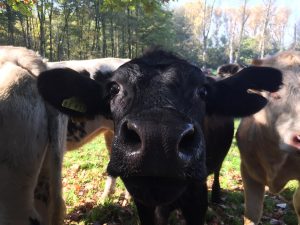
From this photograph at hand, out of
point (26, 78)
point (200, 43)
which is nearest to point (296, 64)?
point (26, 78)

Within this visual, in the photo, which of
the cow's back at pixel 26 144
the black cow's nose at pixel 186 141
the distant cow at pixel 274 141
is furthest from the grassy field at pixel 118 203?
the black cow's nose at pixel 186 141

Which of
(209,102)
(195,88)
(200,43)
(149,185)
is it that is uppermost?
(195,88)

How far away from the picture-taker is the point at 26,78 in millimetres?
3359

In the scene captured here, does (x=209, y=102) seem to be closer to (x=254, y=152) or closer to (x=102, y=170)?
(x=254, y=152)

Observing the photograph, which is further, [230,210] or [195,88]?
[230,210]

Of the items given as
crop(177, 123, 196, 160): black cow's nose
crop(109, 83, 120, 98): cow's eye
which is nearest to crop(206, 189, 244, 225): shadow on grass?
crop(109, 83, 120, 98): cow's eye

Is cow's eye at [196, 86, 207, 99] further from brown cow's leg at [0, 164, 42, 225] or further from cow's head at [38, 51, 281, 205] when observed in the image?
brown cow's leg at [0, 164, 42, 225]

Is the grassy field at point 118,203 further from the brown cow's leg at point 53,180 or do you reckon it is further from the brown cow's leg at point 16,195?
the brown cow's leg at point 16,195

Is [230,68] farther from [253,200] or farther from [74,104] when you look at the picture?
[74,104]

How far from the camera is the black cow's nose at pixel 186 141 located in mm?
2151

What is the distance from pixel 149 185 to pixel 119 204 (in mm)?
3613

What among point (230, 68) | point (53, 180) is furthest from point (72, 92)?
point (230, 68)

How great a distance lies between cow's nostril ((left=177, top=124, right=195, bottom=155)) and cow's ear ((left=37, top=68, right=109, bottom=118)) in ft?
4.05

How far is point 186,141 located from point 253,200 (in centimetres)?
273
